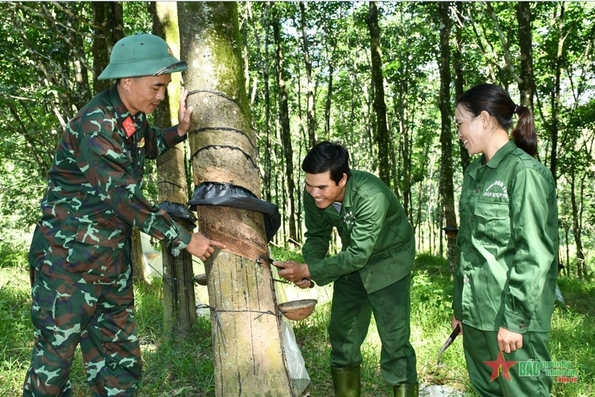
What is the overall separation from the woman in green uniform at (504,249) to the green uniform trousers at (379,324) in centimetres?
66

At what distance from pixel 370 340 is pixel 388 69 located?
10.0 meters

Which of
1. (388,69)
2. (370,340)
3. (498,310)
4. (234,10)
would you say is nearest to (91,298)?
(234,10)

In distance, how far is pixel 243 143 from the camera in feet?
8.42

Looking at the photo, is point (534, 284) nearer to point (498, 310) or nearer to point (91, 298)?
point (498, 310)

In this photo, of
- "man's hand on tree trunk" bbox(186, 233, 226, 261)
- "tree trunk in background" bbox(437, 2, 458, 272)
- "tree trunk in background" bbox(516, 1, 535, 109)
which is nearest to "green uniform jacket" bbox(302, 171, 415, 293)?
"man's hand on tree trunk" bbox(186, 233, 226, 261)

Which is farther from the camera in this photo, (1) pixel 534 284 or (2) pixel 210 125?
(2) pixel 210 125

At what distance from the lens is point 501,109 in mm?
2285

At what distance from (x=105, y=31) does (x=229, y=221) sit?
443 cm

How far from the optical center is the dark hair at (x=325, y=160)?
2.84m

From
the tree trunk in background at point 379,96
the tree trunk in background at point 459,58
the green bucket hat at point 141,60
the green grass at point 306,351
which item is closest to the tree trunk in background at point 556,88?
the tree trunk in background at point 459,58

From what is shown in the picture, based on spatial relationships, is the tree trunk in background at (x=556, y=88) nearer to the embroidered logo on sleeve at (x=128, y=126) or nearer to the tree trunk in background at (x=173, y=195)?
the tree trunk in background at (x=173, y=195)

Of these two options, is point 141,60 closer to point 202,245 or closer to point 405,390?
point 202,245

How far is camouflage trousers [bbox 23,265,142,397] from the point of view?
2.52m

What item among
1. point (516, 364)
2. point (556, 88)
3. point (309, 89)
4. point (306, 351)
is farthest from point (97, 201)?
point (309, 89)
